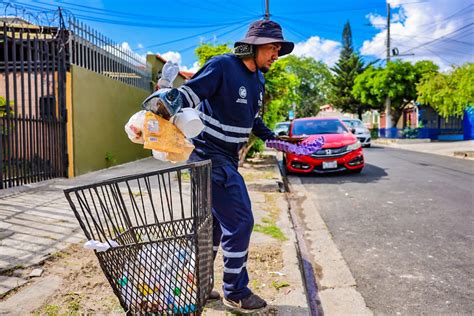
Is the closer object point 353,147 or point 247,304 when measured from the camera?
point 247,304

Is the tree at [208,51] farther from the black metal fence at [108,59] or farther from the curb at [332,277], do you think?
the curb at [332,277]

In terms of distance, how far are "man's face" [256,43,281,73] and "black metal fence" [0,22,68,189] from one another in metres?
5.08

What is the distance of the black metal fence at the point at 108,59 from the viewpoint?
8430 mm

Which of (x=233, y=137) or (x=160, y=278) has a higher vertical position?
(x=233, y=137)

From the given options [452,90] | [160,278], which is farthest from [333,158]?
[452,90]

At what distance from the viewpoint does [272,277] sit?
10.8 feet

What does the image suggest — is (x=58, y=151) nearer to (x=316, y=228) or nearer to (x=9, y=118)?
(x=9, y=118)

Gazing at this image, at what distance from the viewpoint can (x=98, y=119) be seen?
9531 millimetres

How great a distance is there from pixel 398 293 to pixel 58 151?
265 inches

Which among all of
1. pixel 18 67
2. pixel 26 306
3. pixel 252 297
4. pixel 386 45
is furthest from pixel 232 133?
pixel 386 45

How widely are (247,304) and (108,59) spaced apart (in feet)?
29.2

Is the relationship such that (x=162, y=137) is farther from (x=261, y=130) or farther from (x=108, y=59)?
(x=108, y=59)

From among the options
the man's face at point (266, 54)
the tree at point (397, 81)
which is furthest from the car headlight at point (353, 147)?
the tree at point (397, 81)

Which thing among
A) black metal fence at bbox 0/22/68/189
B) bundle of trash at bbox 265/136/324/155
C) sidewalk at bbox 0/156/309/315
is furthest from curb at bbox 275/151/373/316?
black metal fence at bbox 0/22/68/189
